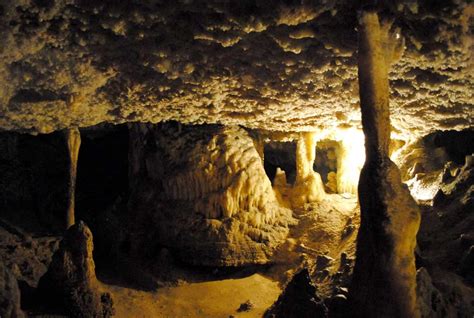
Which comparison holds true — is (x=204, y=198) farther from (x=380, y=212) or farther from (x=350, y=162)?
(x=380, y=212)

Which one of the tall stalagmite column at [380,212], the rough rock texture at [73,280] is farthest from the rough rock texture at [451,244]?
the rough rock texture at [73,280]

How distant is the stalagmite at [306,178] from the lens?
9211 millimetres

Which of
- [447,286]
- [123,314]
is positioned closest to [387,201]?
[447,286]

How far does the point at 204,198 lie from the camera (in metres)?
7.90

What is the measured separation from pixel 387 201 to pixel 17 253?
21.8 ft

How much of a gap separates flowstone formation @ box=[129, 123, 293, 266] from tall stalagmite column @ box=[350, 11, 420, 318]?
14.6 ft

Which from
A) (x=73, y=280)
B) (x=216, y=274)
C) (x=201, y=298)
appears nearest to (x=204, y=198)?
(x=216, y=274)

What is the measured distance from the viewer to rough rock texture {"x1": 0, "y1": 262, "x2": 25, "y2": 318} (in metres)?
2.81

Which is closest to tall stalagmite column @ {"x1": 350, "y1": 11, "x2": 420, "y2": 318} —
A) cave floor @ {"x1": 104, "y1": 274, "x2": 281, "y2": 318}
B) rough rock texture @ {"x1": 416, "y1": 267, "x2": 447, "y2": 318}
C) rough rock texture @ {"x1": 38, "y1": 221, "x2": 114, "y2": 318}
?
rough rock texture @ {"x1": 416, "y1": 267, "x2": 447, "y2": 318}

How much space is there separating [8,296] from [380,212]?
2.85 m

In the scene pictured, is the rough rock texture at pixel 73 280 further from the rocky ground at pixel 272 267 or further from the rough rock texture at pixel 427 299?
the rough rock texture at pixel 427 299

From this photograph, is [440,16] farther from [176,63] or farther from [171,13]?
[176,63]

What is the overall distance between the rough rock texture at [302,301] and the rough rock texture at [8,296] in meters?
2.79

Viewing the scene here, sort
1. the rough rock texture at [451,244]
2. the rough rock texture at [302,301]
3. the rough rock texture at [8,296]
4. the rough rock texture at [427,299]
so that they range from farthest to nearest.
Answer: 1. the rough rock texture at [302,301]
2. the rough rock texture at [451,244]
3. the rough rock texture at [427,299]
4. the rough rock texture at [8,296]
